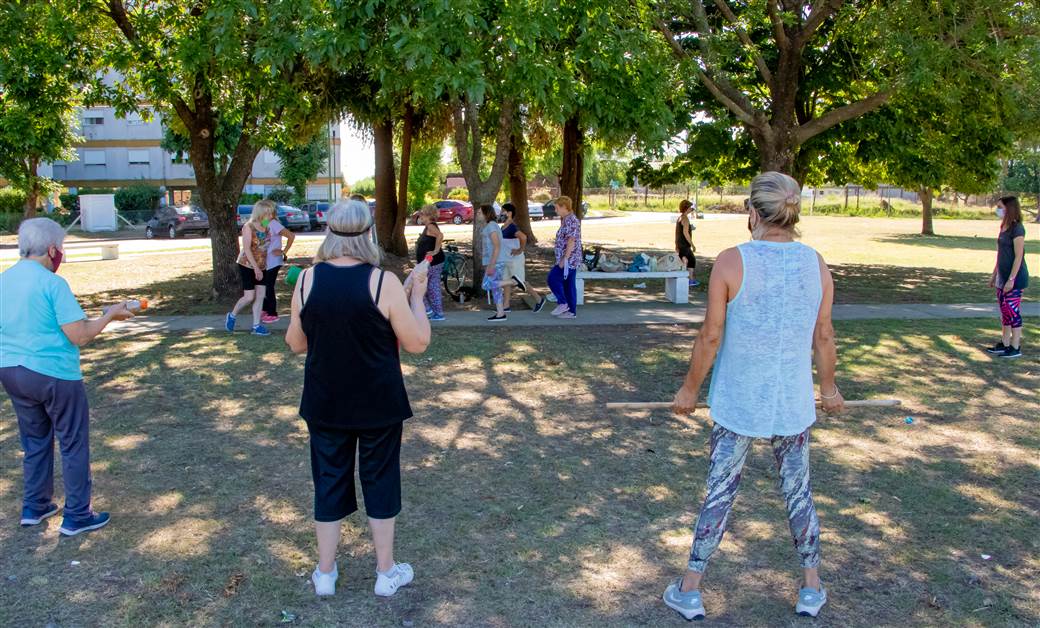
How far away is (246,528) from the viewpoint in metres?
4.69

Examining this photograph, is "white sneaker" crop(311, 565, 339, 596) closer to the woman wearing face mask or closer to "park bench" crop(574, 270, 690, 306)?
the woman wearing face mask

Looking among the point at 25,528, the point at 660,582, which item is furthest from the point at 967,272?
the point at 25,528

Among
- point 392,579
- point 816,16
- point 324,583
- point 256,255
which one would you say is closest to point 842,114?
point 816,16

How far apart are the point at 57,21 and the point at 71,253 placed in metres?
16.8

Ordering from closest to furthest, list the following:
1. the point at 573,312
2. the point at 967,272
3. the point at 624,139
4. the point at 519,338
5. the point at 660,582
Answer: the point at 660,582, the point at 519,338, the point at 573,312, the point at 624,139, the point at 967,272

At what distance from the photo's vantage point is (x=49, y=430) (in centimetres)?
452

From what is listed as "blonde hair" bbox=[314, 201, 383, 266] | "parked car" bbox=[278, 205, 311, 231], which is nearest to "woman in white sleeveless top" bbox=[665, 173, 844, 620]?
"blonde hair" bbox=[314, 201, 383, 266]

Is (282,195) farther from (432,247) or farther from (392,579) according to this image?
(392,579)

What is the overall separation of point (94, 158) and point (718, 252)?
162ft

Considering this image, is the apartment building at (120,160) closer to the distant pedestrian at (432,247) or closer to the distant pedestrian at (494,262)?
the distant pedestrian at (494,262)

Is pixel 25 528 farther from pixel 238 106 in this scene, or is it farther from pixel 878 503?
pixel 238 106

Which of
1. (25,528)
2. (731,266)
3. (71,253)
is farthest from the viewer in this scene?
(71,253)

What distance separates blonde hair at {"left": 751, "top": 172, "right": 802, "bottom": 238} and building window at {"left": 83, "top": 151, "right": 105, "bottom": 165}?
62.5 meters

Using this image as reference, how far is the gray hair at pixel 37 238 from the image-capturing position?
14.2 ft
